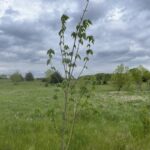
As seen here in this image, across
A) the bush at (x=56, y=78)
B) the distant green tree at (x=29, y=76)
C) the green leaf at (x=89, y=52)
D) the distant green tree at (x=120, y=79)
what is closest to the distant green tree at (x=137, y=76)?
the distant green tree at (x=120, y=79)

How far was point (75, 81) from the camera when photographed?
18.3 feet

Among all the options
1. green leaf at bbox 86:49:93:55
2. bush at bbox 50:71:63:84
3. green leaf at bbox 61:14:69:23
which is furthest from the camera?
bush at bbox 50:71:63:84

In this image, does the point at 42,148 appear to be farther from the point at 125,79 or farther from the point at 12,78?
the point at 12,78

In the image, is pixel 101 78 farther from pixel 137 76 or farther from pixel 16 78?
pixel 16 78

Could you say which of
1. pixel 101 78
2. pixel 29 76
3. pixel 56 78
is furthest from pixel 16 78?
pixel 56 78

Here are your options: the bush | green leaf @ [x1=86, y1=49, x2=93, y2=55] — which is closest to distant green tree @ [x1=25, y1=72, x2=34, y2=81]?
the bush

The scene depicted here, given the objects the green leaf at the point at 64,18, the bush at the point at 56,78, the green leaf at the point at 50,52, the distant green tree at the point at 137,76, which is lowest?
the bush at the point at 56,78

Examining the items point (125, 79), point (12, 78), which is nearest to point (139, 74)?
point (125, 79)

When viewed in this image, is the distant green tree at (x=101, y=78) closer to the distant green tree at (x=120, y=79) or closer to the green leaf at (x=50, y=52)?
the green leaf at (x=50, y=52)

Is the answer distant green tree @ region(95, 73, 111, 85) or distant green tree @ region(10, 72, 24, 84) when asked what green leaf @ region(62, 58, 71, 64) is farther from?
distant green tree @ region(10, 72, 24, 84)

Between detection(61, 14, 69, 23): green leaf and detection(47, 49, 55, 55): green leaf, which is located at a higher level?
detection(61, 14, 69, 23): green leaf

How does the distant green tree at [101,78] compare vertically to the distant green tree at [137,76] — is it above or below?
below

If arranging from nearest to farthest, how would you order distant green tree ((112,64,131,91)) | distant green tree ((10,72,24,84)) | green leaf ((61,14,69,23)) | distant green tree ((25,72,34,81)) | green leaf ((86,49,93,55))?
green leaf ((61,14,69,23)), green leaf ((86,49,93,55)), distant green tree ((112,64,131,91)), distant green tree ((10,72,24,84)), distant green tree ((25,72,34,81))

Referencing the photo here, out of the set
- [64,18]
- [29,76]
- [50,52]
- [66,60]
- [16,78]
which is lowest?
[66,60]
